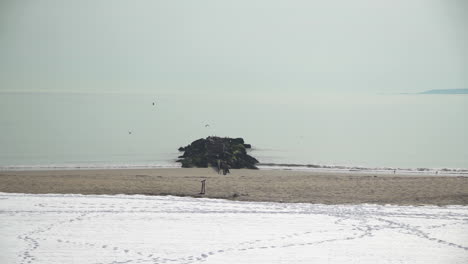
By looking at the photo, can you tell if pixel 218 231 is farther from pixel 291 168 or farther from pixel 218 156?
pixel 291 168

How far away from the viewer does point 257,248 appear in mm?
14766

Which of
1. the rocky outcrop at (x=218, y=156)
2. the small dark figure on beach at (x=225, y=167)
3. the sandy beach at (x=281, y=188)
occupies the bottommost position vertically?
the sandy beach at (x=281, y=188)

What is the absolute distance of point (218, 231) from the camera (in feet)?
53.8

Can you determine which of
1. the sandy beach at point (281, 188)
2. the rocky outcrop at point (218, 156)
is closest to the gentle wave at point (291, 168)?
the rocky outcrop at point (218, 156)

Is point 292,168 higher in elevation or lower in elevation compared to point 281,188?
higher

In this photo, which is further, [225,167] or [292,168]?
[292,168]

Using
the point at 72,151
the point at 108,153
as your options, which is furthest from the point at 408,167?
the point at 72,151

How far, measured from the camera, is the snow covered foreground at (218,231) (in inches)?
551

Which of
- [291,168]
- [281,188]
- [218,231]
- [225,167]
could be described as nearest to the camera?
[218,231]

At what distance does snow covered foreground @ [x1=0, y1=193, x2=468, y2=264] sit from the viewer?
1399 centimetres

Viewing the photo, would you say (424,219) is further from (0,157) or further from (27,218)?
(0,157)

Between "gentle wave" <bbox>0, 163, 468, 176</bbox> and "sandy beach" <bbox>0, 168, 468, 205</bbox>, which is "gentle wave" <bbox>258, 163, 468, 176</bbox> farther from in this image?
"sandy beach" <bbox>0, 168, 468, 205</bbox>

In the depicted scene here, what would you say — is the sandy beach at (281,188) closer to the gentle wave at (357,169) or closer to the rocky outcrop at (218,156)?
the rocky outcrop at (218,156)

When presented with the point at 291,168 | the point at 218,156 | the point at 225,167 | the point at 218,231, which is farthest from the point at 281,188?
the point at 291,168
